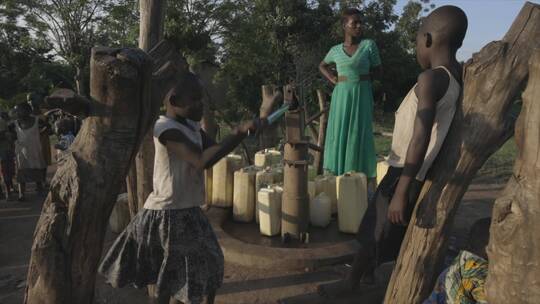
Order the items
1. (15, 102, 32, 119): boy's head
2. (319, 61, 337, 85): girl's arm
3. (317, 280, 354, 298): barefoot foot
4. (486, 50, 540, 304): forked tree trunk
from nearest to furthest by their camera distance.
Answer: (486, 50, 540, 304): forked tree trunk < (317, 280, 354, 298): barefoot foot < (319, 61, 337, 85): girl's arm < (15, 102, 32, 119): boy's head

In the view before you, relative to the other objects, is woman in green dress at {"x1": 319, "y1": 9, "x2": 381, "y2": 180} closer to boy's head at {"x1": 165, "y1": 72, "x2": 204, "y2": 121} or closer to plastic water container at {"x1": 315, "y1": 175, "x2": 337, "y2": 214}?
plastic water container at {"x1": 315, "y1": 175, "x2": 337, "y2": 214}

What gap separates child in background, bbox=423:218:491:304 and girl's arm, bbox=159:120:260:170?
1.12m

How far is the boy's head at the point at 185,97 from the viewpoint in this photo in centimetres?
203

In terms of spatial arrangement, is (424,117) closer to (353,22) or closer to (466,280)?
(466,280)

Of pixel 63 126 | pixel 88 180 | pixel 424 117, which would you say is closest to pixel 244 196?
pixel 88 180

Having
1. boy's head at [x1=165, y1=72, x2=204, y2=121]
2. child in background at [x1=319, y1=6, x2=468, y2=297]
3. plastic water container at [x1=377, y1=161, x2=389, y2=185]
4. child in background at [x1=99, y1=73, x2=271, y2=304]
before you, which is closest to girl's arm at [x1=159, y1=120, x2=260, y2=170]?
child in background at [x1=99, y1=73, x2=271, y2=304]

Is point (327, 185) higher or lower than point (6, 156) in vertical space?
lower

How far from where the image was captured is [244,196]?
153 inches

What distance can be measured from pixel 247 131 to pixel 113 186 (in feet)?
2.47

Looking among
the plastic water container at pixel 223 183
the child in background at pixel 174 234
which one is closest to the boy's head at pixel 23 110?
the plastic water container at pixel 223 183

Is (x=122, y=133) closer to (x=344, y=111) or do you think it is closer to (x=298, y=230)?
(x=298, y=230)

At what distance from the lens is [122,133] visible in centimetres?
195

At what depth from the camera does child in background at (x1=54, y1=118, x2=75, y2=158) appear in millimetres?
4906

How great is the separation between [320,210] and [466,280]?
1998 mm
